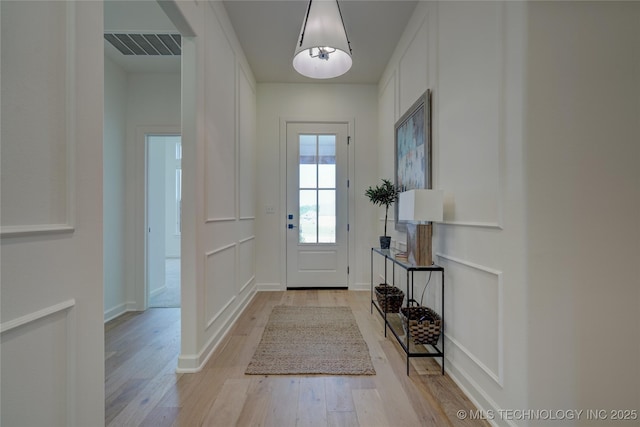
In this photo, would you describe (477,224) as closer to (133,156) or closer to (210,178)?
(210,178)

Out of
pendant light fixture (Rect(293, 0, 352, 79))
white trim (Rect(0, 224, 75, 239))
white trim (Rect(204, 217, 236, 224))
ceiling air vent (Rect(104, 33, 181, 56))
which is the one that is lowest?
white trim (Rect(204, 217, 236, 224))

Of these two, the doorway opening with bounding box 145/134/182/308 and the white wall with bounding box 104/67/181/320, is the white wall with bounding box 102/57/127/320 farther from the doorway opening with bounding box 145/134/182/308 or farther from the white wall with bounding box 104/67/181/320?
the doorway opening with bounding box 145/134/182/308

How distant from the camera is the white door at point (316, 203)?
4.16 m

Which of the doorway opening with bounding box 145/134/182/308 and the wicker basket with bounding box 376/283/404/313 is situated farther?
the doorway opening with bounding box 145/134/182/308

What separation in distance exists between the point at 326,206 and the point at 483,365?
284 centimetres

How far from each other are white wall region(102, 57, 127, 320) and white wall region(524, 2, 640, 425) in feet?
12.0

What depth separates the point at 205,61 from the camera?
2.23 metres

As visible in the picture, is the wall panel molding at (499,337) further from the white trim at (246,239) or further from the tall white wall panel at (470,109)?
the white trim at (246,239)

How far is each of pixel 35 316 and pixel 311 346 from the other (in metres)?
1.89

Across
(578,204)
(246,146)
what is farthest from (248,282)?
(578,204)

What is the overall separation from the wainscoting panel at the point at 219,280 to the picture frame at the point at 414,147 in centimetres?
175

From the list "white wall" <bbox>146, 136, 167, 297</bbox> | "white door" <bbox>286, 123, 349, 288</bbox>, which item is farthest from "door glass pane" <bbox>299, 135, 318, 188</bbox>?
"white wall" <bbox>146, 136, 167, 297</bbox>

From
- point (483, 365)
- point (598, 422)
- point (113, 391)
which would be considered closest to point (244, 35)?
point (113, 391)

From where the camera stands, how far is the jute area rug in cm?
207
